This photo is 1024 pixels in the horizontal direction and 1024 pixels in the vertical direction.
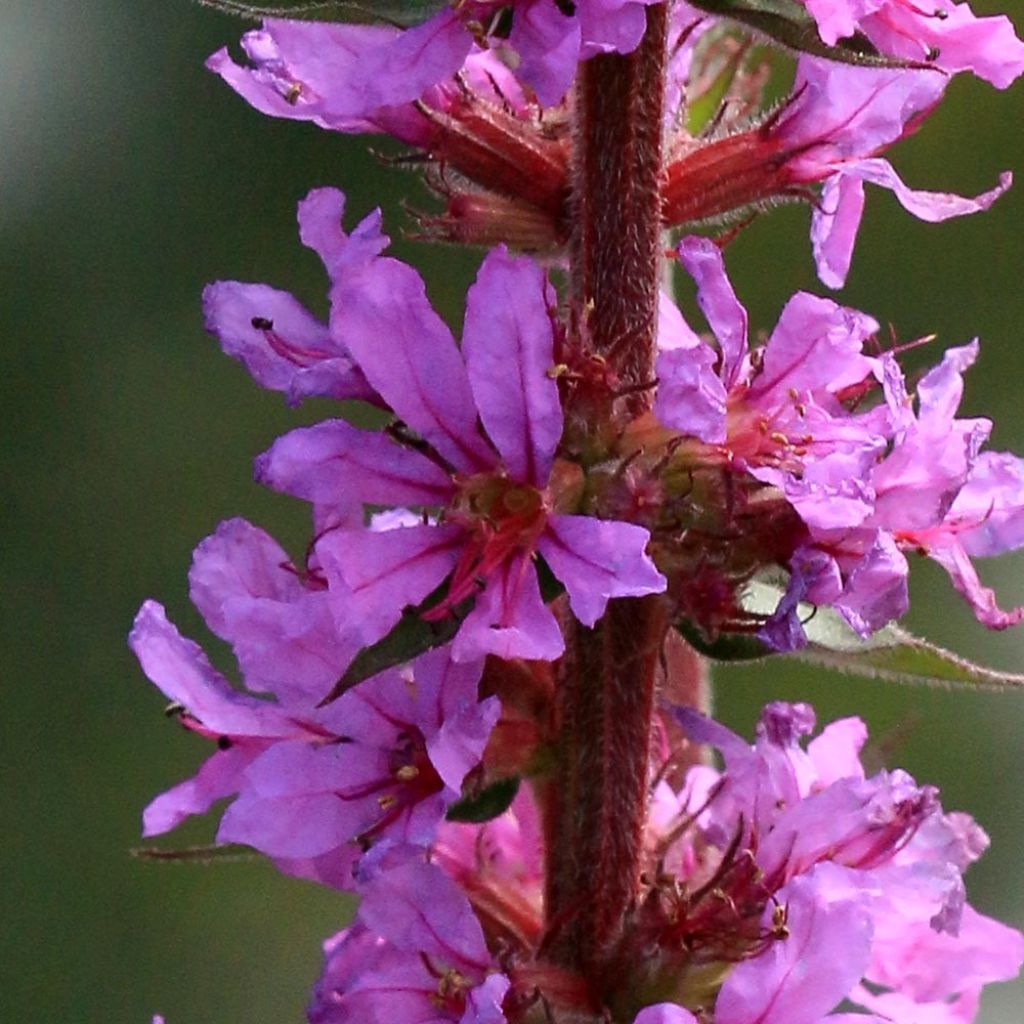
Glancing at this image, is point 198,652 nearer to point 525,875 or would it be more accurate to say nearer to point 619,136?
point 525,875

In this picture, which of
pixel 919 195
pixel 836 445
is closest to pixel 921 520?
pixel 836 445

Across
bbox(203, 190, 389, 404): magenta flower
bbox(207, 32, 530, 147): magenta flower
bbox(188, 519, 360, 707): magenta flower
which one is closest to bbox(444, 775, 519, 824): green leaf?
bbox(188, 519, 360, 707): magenta flower

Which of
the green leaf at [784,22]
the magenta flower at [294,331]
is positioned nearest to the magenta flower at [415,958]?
the magenta flower at [294,331]

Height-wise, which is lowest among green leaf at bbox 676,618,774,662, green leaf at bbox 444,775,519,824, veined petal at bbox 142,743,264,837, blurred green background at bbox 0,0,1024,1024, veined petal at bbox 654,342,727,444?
blurred green background at bbox 0,0,1024,1024

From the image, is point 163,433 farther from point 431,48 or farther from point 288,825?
point 431,48

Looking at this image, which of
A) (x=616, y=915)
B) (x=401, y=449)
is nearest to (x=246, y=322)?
(x=401, y=449)

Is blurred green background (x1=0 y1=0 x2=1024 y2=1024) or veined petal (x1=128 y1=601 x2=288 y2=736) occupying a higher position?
veined petal (x1=128 y1=601 x2=288 y2=736)

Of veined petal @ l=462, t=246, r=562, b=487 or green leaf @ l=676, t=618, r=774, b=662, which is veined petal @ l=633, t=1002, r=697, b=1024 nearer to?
green leaf @ l=676, t=618, r=774, b=662
